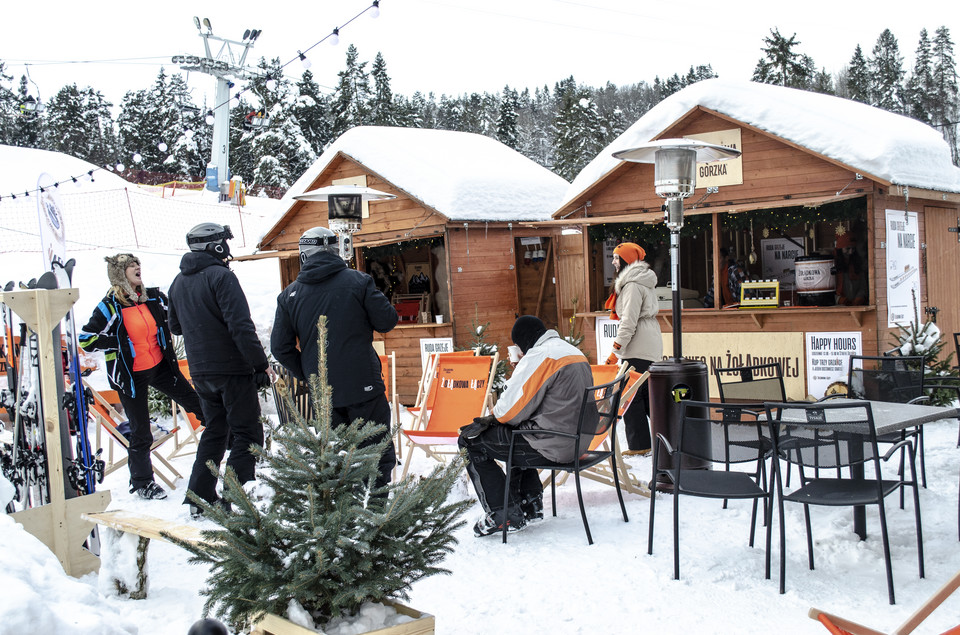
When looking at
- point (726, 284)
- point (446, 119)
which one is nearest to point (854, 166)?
point (726, 284)

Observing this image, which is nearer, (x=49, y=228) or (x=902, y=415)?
(x=902, y=415)

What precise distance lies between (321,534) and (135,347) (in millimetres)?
3790

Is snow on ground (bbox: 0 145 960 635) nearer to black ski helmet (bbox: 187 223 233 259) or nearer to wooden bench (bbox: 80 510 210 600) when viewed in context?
wooden bench (bbox: 80 510 210 600)

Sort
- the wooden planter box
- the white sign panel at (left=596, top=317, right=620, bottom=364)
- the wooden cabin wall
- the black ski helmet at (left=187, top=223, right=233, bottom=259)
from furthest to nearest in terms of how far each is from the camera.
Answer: the wooden cabin wall < the white sign panel at (left=596, top=317, right=620, bottom=364) < the black ski helmet at (left=187, top=223, right=233, bottom=259) < the wooden planter box

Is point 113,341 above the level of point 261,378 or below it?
above

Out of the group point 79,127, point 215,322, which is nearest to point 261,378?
point 215,322

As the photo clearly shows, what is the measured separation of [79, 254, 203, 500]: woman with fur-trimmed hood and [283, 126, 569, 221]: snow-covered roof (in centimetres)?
545

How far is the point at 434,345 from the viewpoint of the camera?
11.3 meters

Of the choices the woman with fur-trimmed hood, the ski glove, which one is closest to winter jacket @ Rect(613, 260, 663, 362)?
the ski glove

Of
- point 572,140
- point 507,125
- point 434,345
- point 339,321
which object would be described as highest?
point 507,125

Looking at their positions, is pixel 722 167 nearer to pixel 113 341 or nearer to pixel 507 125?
pixel 113 341

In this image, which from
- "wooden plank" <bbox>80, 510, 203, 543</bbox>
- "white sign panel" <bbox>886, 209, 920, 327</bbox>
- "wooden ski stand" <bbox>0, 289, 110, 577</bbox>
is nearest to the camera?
"wooden plank" <bbox>80, 510, 203, 543</bbox>

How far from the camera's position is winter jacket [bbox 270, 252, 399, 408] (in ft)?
14.8

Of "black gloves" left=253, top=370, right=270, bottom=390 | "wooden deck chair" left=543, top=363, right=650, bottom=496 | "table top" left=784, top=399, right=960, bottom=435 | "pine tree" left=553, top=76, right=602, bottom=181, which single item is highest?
"pine tree" left=553, top=76, right=602, bottom=181
